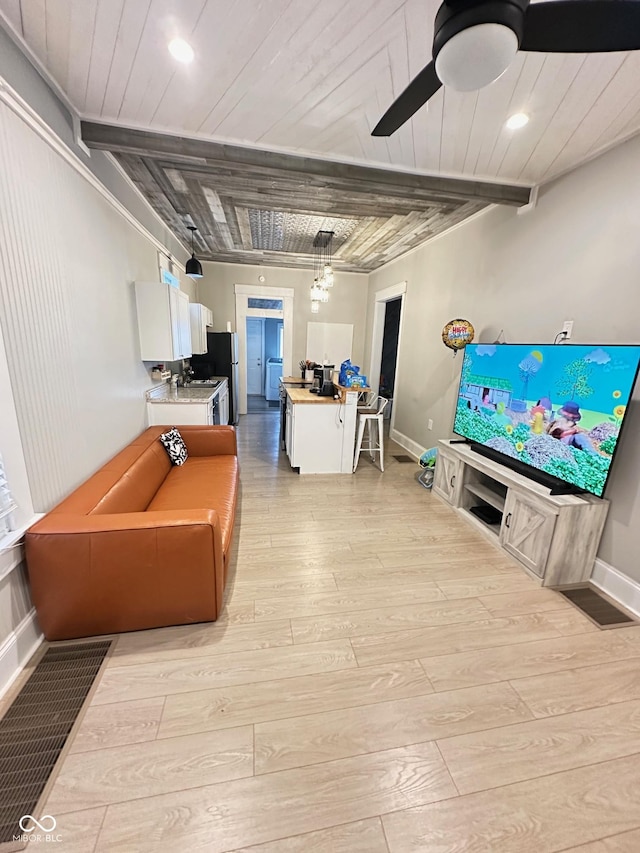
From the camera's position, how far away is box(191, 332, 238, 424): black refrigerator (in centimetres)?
545

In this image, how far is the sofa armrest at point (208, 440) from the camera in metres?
3.22

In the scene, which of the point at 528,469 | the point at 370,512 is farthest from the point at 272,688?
the point at 528,469

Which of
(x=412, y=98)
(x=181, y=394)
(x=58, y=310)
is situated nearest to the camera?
(x=412, y=98)

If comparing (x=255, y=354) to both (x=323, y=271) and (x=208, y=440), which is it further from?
(x=208, y=440)

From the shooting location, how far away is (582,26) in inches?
38.1

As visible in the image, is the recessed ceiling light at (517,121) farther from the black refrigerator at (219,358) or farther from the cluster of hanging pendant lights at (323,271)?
the black refrigerator at (219,358)

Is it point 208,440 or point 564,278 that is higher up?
point 564,278

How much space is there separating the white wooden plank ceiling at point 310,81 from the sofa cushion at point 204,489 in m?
2.30

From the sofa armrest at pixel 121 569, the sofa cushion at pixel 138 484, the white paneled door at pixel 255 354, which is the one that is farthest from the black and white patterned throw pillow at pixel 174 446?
the white paneled door at pixel 255 354

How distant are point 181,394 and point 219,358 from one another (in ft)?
6.18

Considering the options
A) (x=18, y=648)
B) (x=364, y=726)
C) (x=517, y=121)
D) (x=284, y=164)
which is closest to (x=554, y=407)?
(x=517, y=121)

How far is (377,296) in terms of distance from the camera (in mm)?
5992

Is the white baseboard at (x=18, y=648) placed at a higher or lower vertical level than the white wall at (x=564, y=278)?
lower

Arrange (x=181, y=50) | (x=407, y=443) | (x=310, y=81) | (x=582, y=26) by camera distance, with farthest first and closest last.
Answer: (x=407, y=443) < (x=310, y=81) < (x=181, y=50) < (x=582, y=26)
